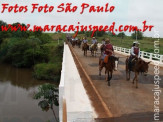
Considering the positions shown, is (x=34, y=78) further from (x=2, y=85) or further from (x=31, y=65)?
(x=31, y=65)

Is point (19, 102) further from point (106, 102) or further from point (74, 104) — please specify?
point (74, 104)

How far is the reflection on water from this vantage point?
21.4 metres

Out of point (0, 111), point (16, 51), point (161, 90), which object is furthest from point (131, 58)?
point (16, 51)

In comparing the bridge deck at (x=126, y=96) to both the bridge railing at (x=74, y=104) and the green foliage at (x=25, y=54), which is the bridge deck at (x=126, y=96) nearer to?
the bridge railing at (x=74, y=104)

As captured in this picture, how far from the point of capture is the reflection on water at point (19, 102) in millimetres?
21391

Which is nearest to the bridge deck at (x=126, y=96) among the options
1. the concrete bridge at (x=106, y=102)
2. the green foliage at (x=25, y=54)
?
the concrete bridge at (x=106, y=102)

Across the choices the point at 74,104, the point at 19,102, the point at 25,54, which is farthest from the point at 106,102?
the point at 25,54

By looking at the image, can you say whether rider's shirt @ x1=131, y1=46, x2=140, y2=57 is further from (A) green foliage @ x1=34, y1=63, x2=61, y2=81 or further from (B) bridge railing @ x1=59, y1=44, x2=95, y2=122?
(A) green foliage @ x1=34, y1=63, x2=61, y2=81

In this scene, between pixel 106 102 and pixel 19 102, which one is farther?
pixel 19 102

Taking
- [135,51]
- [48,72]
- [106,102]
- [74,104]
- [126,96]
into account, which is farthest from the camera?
[48,72]

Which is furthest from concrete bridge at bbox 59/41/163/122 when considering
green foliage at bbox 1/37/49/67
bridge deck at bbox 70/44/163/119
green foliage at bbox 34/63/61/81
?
green foliage at bbox 1/37/49/67

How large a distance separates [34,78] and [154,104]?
117 feet

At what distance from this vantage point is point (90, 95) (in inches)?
344

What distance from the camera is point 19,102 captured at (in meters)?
26.1
